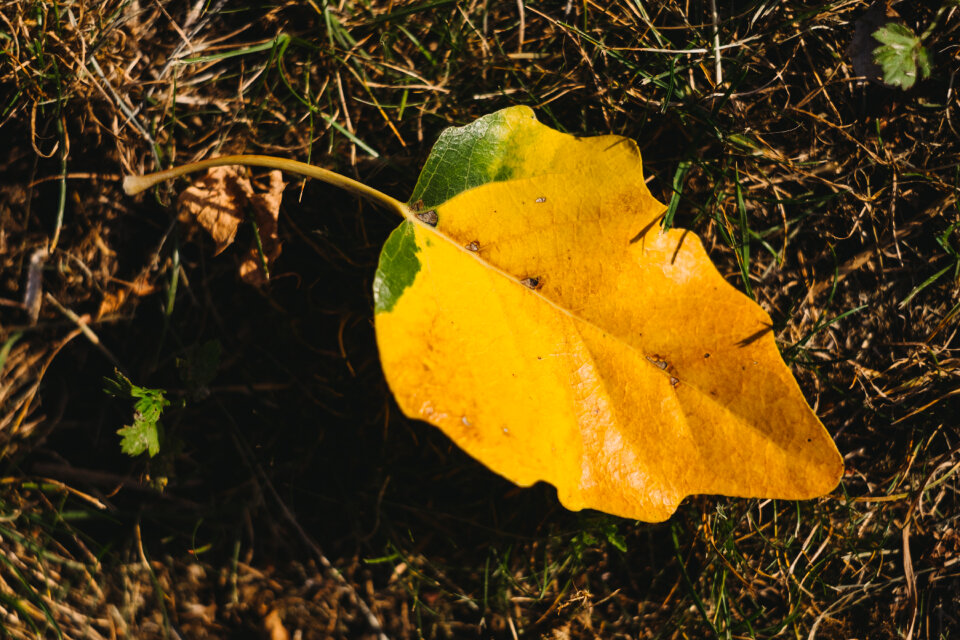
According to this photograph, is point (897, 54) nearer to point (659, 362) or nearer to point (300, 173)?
point (659, 362)

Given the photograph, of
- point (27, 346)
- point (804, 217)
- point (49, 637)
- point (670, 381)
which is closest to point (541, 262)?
point (670, 381)

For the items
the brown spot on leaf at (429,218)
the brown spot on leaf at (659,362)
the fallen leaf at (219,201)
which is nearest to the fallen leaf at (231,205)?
the fallen leaf at (219,201)

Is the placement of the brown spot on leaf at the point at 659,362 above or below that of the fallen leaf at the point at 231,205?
below

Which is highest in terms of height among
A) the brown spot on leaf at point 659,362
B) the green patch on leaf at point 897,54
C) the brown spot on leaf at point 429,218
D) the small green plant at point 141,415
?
the green patch on leaf at point 897,54

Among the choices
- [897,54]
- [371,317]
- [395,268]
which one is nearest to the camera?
[395,268]

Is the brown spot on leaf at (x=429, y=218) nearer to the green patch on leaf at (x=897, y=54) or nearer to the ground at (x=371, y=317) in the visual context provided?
the ground at (x=371, y=317)

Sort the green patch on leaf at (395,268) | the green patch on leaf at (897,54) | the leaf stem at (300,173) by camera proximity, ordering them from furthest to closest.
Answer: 1. the green patch on leaf at (897,54)
2. the leaf stem at (300,173)
3. the green patch on leaf at (395,268)

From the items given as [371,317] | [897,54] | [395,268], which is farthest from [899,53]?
[371,317]
